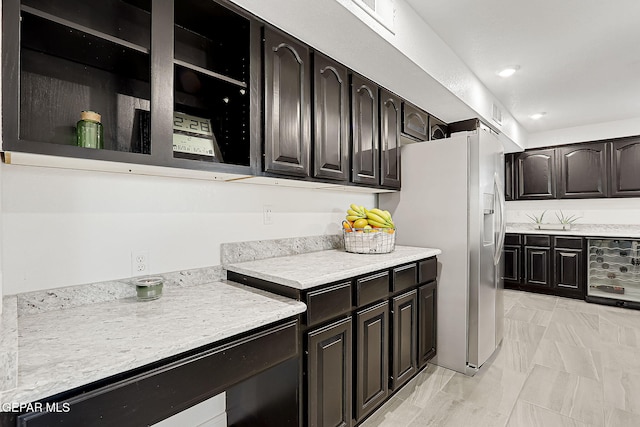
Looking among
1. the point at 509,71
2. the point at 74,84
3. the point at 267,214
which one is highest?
the point at 509,71

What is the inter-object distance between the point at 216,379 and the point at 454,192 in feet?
7.04

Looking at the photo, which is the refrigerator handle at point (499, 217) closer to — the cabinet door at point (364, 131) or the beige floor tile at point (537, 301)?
the cabinet door at point (364, 131)

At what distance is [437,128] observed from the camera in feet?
11.2

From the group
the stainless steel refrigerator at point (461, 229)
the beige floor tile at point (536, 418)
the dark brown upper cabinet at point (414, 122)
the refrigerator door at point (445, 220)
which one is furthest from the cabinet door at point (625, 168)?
the beige floor tile at point (536, 418)

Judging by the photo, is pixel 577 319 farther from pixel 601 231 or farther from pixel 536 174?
Result: pixel 536 174

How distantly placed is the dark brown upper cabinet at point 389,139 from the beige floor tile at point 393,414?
5.17 feet

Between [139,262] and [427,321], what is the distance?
2.02 metres

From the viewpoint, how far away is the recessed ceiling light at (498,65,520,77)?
2937 mm

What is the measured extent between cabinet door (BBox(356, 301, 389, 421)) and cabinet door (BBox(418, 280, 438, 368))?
0.46 meters

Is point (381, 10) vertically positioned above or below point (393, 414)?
above

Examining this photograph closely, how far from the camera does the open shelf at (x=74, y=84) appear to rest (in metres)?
1.21

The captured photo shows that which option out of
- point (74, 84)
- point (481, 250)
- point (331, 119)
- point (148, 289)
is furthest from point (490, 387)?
point (74, 84)

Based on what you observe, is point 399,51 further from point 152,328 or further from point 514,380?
point 514,380

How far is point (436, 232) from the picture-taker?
2635 mm
